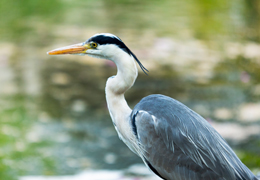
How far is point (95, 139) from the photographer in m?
4.40

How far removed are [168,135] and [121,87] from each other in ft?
1.39

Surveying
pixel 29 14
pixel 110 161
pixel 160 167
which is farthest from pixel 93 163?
pixel 29 14

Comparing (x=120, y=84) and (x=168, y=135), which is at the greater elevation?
(x=120, y=84)

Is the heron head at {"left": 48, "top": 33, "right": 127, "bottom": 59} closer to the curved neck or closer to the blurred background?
the curved neck

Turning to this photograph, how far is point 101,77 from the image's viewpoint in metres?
5.65

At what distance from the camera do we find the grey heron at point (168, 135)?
2258 mm

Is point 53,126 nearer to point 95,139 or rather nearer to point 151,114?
point 95,139

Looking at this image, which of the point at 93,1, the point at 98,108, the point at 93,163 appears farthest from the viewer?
the point at 93,1

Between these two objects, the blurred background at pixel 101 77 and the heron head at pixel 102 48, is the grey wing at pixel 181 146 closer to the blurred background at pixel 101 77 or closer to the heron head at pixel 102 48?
the heron head at pixel 102 48

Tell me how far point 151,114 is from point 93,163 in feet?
6.24

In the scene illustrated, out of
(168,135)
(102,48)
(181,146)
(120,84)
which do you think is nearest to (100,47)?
(102,48)

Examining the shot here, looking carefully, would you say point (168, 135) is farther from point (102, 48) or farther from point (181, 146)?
point (102, 48)

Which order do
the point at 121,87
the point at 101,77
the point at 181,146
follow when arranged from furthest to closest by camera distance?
the point at 101,77 → the point at 121,87 → the point at 181,146

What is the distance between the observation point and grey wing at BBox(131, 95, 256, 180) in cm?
225
